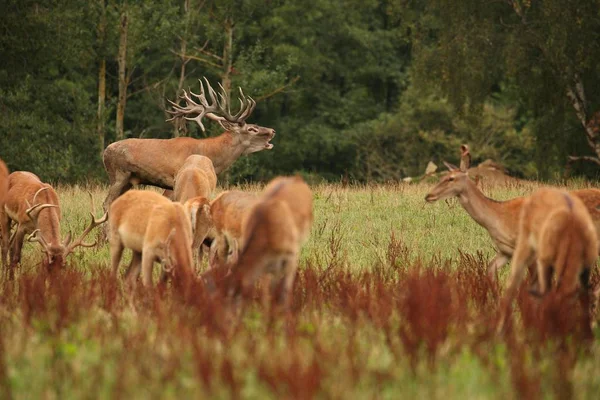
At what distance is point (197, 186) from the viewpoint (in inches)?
496

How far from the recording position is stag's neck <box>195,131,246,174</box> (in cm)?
1563

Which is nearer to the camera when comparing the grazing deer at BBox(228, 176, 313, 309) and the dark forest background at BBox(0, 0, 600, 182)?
the grazing deer at BBox(228, 176, 313, 309)

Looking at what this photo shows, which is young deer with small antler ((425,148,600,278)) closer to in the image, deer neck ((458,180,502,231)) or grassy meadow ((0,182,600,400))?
deer neck ((458,180,502,231))

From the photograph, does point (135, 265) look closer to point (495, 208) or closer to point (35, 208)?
point (35, 208)

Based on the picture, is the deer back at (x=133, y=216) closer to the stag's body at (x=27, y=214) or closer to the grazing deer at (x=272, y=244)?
the stag's body at (x=27, y=214)

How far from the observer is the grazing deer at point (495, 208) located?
32.2 feet

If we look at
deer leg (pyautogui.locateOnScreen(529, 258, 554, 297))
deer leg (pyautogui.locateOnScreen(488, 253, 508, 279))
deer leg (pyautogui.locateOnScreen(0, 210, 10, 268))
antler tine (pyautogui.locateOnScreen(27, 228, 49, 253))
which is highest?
deer leg (pyautogui.locateOnScreen(529, 258, 554, 297))

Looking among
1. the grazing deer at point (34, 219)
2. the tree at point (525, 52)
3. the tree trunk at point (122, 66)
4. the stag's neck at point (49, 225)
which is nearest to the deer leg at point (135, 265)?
the grazing deer at point (34, 219)

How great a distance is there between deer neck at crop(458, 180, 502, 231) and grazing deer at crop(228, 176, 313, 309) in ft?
9.24

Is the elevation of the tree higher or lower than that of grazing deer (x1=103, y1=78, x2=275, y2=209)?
higher

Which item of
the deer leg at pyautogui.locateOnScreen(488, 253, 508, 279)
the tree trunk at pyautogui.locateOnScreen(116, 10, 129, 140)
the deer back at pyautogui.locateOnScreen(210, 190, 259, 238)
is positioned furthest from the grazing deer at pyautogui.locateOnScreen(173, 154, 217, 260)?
the tree trunk at pyautogui.locateOnScreen(116, 10, 129, 140)

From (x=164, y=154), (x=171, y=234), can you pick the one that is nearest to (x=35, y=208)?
(x=171, y=234)

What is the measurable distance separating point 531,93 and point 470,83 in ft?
6.59

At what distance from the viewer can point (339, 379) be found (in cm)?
578
